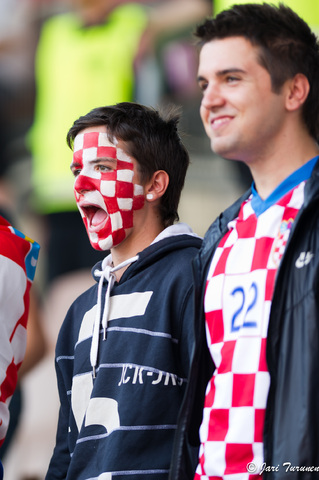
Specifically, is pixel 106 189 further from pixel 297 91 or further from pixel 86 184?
pixel 297 91

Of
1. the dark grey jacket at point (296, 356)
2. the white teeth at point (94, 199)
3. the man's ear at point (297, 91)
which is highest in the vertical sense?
the man's ear at point (297, 91)

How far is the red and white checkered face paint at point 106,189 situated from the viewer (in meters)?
2.82

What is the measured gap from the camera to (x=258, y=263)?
2.22 metres

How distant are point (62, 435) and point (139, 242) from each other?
76 cm

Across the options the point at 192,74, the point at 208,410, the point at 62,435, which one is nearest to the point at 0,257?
the point at 62,435

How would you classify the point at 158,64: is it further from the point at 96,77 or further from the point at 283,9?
the point at 283,9

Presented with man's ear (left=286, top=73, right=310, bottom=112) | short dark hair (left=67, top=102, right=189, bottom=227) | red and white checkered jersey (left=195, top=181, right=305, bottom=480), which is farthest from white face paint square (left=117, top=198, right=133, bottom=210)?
man's ear (left=286, top=73, right=310, bottom=112)

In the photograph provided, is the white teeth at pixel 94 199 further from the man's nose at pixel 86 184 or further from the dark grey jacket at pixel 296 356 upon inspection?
the dark grey jacket at pixel 296 356

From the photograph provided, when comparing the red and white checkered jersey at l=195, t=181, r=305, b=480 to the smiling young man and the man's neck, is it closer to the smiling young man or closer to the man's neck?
the smiling young man

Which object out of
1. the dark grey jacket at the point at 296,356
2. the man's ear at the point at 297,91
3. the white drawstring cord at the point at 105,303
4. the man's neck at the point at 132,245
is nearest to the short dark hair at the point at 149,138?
the man's neck at the point at 132,245

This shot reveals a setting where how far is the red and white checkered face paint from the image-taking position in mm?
2818

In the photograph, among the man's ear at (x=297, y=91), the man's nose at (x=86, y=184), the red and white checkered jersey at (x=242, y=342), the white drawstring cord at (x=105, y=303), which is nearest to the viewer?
the red and white checkered jersey at (x=242, y=342)

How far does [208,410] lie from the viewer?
222 centimetres

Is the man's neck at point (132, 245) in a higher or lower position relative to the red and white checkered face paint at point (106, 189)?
lower
